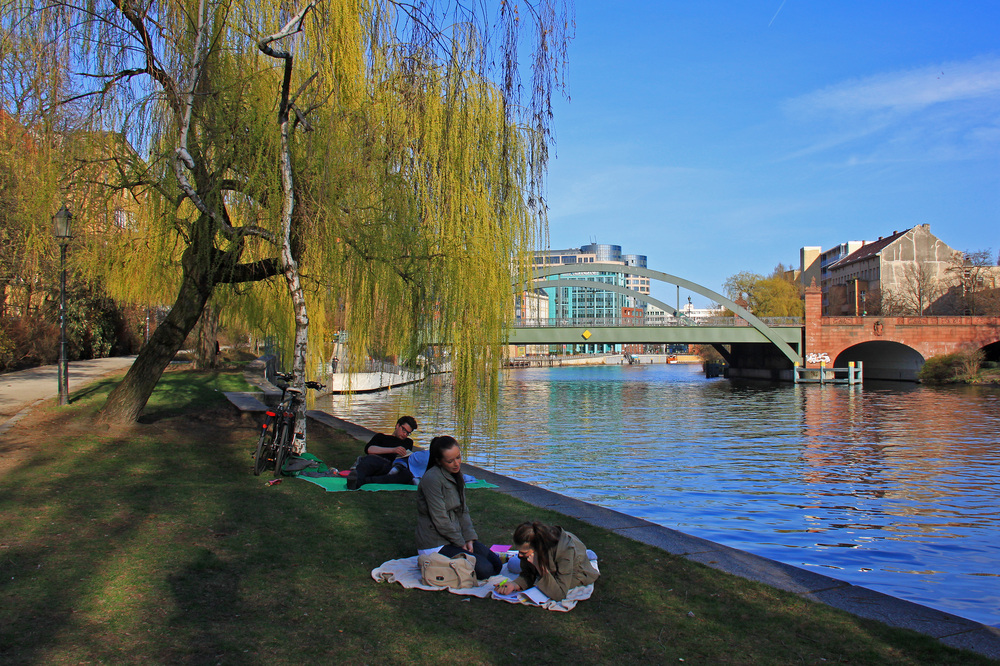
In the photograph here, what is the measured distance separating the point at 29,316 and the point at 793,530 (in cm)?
2586

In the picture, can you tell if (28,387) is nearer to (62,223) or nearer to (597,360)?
(62,223)

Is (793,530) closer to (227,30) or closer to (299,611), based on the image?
(299,611)

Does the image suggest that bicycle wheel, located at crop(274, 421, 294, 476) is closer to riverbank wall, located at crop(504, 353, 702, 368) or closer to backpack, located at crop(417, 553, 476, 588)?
backpack, located at crop(417, 553, 476, 588)

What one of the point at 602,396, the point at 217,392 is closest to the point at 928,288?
the point at 602,396

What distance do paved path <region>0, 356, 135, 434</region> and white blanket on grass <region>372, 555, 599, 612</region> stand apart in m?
8.23

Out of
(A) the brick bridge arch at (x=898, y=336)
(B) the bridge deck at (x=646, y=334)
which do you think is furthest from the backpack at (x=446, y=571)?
(A) the brick bridge arch at (x=898, y=336)

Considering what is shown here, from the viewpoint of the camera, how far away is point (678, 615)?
4543 mm

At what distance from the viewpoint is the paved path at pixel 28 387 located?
12.9 m

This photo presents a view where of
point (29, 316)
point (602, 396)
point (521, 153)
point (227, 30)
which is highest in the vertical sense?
point (227, 30)

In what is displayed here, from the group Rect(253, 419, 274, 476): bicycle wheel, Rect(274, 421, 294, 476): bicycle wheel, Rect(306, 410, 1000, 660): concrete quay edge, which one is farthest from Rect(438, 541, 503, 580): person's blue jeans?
Rect(253, 419, 274, 476): bicycle wheel

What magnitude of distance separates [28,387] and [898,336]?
51.8m

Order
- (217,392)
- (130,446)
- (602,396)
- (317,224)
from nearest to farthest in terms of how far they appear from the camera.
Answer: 1. (317,224)
2. (130,446)
3. (217,392)
4. (602,396)

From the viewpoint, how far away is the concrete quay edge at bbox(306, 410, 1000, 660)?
14.0 feet

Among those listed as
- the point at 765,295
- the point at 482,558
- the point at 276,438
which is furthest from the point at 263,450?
the point at 765,295
